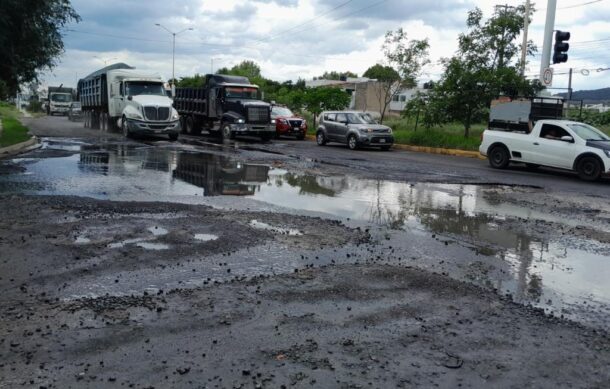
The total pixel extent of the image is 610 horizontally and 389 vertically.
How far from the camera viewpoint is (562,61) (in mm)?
19359

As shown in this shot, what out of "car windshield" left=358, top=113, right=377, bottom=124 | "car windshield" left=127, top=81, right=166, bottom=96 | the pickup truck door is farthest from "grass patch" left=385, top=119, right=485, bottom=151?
"car windshield" left=127, top=81, right=166, bottom=96

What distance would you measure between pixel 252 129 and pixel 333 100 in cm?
1081

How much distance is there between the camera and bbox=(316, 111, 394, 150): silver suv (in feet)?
83.5

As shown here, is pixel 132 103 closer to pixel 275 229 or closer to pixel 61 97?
pixel 275 229

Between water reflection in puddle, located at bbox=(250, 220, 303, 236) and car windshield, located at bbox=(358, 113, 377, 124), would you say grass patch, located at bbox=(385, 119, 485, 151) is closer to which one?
car windshield, located at bbox=(358, 113, 377, 124)

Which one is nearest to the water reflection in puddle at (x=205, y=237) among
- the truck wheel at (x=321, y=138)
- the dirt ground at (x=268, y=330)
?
the dirt ground at (x=268, y=330)

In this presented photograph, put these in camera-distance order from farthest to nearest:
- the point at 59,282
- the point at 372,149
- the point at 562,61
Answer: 1. the point at 372,149
2. the point at 562,61
3. the point at 59,282

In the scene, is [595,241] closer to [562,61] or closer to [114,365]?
[114,365]

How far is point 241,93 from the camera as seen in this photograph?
29172mm

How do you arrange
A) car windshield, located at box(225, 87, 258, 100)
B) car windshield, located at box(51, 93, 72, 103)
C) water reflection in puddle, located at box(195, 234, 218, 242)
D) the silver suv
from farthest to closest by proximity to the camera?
car windshield, located at box(51, 93, 72, 103) → car windshield, located at box(225, 87, 258, 100) → the silver suv → water reflection in puddle, located at box(195, 234, 218, 242)

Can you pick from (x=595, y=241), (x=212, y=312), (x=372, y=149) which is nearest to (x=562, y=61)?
(x=372, y=149)

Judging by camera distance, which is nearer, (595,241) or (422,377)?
(422,377)

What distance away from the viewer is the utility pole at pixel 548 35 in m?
22.3

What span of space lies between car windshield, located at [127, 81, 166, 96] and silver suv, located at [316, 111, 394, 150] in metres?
8.33
